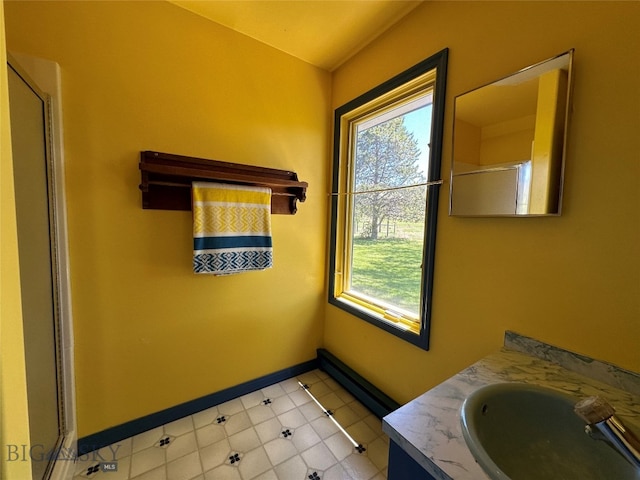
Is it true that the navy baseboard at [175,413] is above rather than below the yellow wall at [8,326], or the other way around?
below

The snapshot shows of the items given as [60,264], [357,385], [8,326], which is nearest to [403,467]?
[8,326]

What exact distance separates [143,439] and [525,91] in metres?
2.42

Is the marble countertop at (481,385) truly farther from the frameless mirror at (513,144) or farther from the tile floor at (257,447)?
the tile floor at (257,447)

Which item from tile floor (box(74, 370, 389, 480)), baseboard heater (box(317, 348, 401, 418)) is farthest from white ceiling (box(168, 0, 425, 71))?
tile floor (box(74, 370, 389, 480))

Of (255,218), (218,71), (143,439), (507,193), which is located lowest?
(143,439)

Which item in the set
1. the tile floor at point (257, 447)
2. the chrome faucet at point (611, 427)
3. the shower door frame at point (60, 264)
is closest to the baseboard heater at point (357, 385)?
the tile floor at point (257, 447)

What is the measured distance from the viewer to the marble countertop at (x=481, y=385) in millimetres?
553

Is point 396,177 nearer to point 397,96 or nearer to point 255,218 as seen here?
point 397,96

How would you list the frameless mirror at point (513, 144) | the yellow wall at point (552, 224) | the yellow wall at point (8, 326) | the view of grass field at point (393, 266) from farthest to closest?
the view of grass field at point (393, 266) → the frameless mirror at point (513, 144) → the yellow wall at point (552, 224) → the yellow wall at point (8, 326)

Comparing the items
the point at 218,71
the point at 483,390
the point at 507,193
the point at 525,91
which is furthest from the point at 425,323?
the point at 218,71

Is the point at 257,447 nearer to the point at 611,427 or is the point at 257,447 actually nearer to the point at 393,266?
the point at 393,266

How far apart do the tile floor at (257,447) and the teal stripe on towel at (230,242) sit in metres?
1.04

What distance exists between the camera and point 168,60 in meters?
1.36

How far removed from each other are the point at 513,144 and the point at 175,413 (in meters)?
2.20
